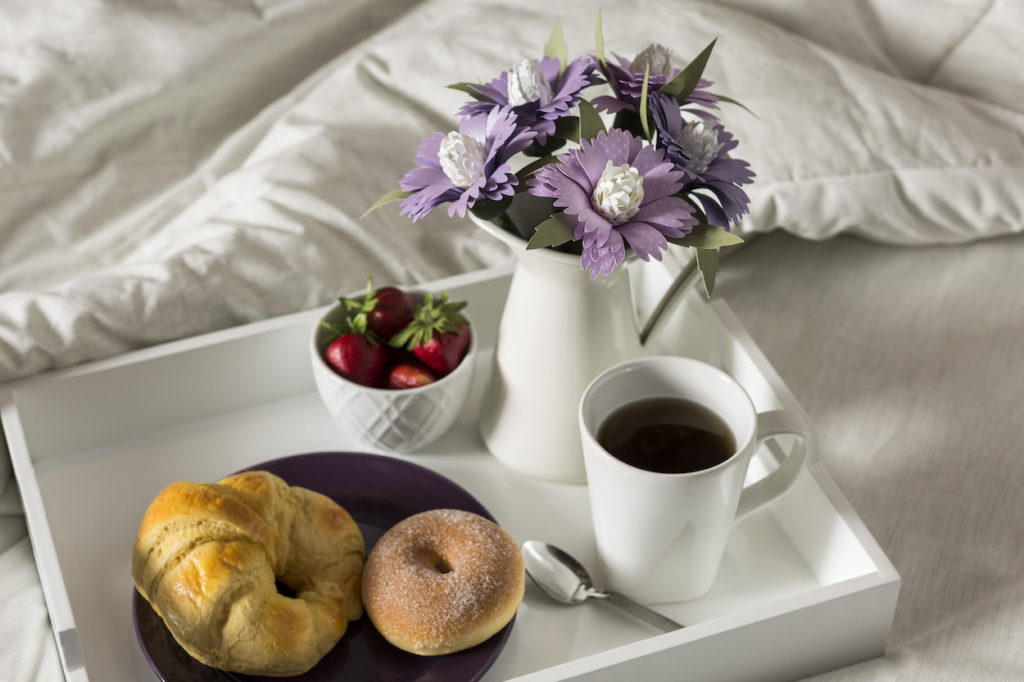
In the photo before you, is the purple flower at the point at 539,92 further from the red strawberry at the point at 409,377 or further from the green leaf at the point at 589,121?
the red strawberry at the point at 409,377

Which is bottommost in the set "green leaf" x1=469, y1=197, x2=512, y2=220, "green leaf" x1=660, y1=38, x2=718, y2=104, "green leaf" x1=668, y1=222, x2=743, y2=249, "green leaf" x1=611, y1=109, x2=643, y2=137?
"green leaf" x1=469, y1=197, x2=512, y2=220

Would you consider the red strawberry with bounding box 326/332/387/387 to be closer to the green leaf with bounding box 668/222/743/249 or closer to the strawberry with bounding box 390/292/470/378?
the strawberry with bounding box 390/292/470/378

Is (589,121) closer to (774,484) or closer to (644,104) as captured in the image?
(644,104)

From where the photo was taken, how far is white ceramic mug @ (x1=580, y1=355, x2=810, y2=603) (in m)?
0.63

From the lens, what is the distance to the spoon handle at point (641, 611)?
0.69m

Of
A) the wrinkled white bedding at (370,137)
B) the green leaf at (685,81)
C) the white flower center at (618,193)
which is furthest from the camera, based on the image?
the wrinkled white bedding at (370,137)

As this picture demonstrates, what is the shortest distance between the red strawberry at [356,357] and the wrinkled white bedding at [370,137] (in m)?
0.16

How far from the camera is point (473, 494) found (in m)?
0.80

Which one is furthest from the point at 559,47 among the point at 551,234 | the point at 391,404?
the point at 391,404

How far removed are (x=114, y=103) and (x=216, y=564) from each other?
65cm

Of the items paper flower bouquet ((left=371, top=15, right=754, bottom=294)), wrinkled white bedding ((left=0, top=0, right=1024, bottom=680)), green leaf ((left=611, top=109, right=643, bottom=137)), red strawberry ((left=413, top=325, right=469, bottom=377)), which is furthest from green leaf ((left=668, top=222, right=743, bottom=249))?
wrinkled white bedding ((left=0, top=0, right=1024, bottom=680))

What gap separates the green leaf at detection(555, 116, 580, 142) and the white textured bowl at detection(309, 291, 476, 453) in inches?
7.0

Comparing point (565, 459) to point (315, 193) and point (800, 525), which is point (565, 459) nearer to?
point (800, 525)

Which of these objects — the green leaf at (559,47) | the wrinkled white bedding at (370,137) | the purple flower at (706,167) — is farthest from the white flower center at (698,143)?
the wrinkled white bedding at (370,137)
